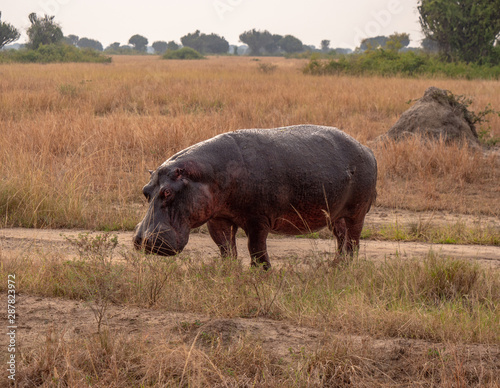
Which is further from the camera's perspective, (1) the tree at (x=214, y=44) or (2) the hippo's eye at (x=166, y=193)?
(1) the tree at (x=214, y=44)

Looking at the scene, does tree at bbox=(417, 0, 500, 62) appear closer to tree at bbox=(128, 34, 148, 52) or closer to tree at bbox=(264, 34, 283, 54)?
tree at bbox=(264, 34, 283, 54)

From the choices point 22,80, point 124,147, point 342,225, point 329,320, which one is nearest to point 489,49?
point 22,80

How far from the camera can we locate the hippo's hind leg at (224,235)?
154 inches

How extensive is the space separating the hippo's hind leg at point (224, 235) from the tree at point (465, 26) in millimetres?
26069

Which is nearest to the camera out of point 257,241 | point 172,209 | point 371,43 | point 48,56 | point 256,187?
point 172,209

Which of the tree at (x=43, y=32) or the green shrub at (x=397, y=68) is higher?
the tree at (x=43, y=32)

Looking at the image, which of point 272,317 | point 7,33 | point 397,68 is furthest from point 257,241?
point 7,33

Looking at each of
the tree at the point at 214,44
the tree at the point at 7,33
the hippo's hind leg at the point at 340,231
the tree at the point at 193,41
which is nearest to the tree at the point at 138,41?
the tree at the point at 193,41

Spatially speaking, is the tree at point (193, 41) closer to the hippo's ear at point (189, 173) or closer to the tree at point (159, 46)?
the tree at point (159, 46)

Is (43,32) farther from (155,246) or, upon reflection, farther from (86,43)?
(86,43)

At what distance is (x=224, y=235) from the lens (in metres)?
3.97

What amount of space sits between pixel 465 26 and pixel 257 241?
2718 cm

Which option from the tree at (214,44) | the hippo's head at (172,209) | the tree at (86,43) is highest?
the tree at (86,43)

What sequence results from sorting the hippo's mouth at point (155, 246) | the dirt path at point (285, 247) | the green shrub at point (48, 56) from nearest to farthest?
1. the hippo's mouth at point (155, 246)
2. the dirt path at point (285, 247)
3. the green shrub at point (48, 56)
